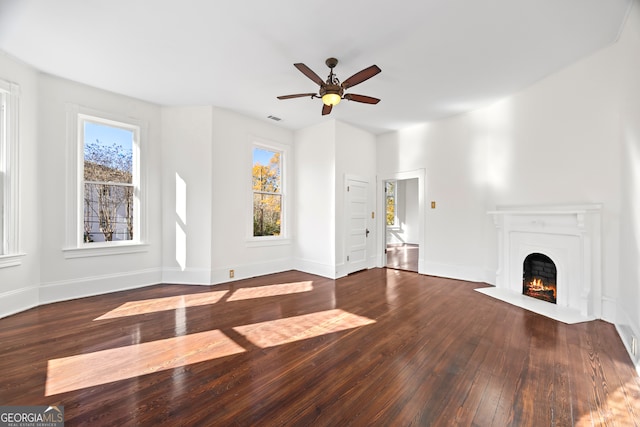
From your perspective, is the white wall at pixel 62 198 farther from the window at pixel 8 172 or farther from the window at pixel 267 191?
the window at pixel 267 191

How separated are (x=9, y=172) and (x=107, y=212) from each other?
44.8 inches

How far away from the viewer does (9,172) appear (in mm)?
3176

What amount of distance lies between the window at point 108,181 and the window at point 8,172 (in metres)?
0.67

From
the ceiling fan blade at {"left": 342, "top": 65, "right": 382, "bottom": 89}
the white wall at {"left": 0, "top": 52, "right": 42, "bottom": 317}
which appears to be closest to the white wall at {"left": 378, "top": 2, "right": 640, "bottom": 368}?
the ceiling fan blade at {"left": 342, "top": 65, "right": 382, "bottom": 89}

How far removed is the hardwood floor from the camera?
164 centimetres

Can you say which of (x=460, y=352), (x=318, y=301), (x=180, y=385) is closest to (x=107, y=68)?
(x=180, y=385)

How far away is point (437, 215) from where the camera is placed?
16.9 ft

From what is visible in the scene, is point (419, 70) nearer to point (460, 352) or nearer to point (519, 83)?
point (519, 83)

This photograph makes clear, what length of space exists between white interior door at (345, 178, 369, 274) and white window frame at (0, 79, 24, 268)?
4776 mm

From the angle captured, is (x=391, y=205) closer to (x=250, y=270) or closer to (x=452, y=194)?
(x=452, y=194)

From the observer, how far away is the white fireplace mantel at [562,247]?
124 inches

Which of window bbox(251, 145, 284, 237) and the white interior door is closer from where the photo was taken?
window bbox(251, 145, 284, 237)

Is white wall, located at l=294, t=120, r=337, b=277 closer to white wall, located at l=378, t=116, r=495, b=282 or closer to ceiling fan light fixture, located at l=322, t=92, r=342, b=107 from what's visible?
white wall, located at l=378, t=116, r=495, b=282

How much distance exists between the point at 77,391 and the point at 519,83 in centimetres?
573
